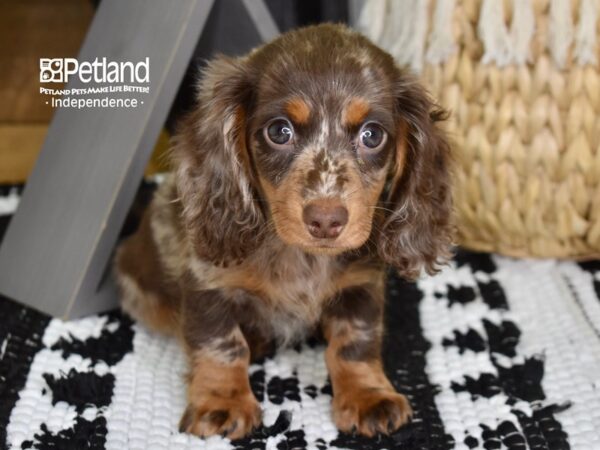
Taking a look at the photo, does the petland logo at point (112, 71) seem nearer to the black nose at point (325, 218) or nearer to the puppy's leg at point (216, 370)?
the puppy's leg at point (216, 370)

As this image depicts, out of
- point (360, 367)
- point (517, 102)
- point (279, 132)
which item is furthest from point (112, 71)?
point (517, 102)

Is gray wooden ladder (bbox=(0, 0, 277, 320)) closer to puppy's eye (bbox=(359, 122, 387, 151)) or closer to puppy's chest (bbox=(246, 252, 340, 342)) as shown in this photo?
puppy's chest (bbox=(246, 252, 340, 342))

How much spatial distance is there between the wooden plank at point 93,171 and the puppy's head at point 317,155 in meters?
0.30

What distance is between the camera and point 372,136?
208 centimetres

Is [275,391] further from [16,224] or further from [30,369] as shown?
[16,224]

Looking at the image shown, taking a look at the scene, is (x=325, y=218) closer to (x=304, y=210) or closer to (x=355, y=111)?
(x=304, y=210)

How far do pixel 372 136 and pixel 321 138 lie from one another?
14cm

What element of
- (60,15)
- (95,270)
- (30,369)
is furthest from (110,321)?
(60,15)

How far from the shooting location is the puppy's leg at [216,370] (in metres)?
2.12

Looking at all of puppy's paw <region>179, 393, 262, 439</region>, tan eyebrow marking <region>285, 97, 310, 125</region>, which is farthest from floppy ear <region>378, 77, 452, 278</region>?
puppy's paw <region>179, 393, 262, 439</region>

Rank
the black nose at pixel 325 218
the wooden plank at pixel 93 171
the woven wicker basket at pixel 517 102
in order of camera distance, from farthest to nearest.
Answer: the woven wicker basket at pixel 517 102 → the wooden plank at pixel 93 171 → the black nose at pixel 325 218

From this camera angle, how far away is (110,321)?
8.88ft

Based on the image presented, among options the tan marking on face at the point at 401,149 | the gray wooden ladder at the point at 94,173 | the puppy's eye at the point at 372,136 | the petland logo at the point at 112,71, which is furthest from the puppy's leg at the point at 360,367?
the petland logo at the point at 112,71

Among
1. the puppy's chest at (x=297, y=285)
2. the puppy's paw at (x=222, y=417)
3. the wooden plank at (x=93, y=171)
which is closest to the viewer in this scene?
the puppy's paw at (x=222, y=417)
